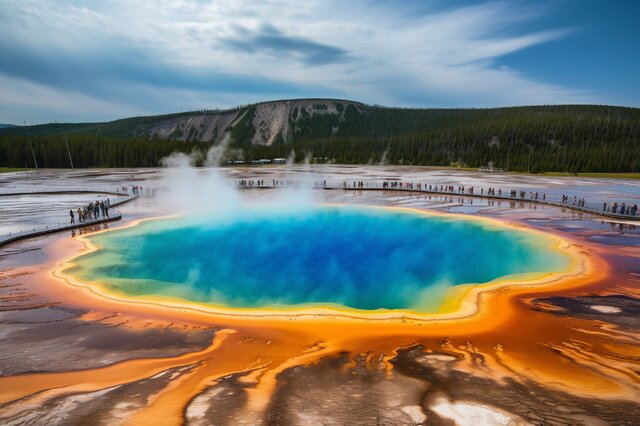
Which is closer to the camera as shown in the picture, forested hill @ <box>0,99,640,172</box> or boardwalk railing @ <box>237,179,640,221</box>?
boardwalk railing @ <box>237,179,640,221</box>

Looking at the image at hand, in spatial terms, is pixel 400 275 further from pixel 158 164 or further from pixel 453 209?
pixel 158 164

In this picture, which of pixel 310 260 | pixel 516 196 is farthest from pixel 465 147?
pixel 310 260

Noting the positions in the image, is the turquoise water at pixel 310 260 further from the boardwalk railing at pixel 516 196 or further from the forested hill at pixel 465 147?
the forested hill at pixel 465 147

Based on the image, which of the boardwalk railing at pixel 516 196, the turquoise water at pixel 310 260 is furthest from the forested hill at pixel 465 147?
the turquoise water at pixel 310 260

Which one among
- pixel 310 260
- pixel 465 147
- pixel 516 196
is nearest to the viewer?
pixel 310 260

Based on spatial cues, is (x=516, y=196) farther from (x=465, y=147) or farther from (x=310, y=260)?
(x=465, y=147)

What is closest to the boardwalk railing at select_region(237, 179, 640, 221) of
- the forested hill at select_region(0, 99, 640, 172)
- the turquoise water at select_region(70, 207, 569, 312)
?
the turquoise water at select_region(70, 207, 569, 312)

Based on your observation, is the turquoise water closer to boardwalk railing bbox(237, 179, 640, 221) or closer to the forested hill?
boardwalk railing bbox(237, 179, 640, 221)

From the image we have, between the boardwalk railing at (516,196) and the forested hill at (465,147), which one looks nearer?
the boardwalk railing at (516,196)
